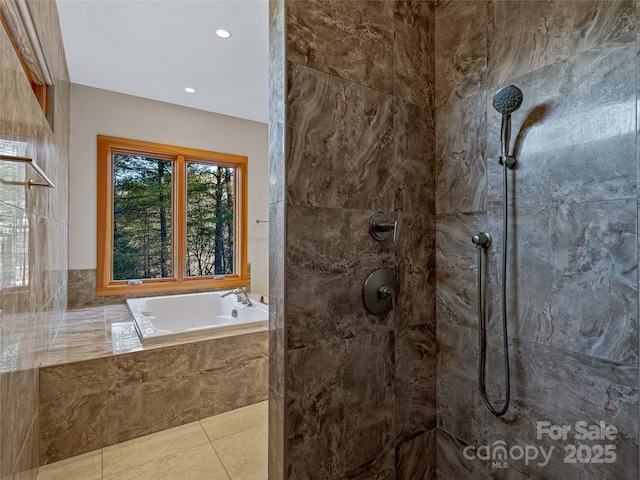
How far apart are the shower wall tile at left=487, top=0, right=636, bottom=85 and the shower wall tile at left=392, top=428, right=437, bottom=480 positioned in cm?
157

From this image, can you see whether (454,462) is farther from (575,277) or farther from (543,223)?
(543,223)

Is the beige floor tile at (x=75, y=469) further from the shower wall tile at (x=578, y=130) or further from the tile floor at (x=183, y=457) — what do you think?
the shower wall tile at (x=578, y=130)

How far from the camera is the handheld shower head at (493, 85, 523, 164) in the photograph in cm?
115

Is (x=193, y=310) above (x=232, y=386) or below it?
above

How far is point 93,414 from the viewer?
194cm

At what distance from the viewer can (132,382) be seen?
6.77 feet

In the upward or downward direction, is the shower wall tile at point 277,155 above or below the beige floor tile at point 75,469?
above

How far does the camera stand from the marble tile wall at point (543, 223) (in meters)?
0.97

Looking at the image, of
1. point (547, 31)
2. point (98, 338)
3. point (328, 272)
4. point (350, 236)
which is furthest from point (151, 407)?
point (547, 31)

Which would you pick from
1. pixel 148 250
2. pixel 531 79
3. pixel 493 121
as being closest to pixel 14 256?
pixel 493 121

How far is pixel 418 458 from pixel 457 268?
87 cm

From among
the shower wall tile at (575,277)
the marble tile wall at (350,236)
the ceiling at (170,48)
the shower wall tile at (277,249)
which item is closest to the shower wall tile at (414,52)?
the marble tile wall at (350,236)

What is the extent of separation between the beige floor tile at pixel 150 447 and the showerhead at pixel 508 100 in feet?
7.90

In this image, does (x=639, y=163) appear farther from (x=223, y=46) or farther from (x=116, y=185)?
(x=116, y=185)
